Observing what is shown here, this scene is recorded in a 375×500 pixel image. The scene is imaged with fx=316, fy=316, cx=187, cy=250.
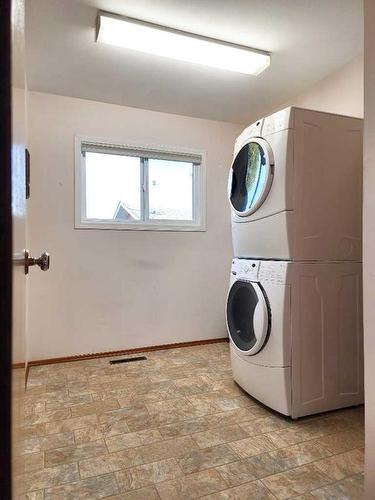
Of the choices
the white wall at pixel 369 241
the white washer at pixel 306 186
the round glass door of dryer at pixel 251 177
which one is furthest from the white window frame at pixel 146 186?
the white wall at pixel 369 241

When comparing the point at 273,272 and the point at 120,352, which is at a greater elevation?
the point at 273,272

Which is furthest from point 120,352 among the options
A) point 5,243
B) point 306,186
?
point 5,243

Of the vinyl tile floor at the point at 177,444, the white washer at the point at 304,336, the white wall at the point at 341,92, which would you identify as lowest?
the vinyl tile floor at the point at 177,444

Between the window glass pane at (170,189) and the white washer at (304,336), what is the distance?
142 cm

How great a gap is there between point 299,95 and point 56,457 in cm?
314

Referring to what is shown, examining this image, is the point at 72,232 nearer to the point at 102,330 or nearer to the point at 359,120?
the point at 102,330

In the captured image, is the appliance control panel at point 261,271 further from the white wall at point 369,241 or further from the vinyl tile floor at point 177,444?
the vinyl tile floor at point 177,444

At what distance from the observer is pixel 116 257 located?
119 inches

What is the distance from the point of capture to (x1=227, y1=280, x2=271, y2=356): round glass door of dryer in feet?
6.21

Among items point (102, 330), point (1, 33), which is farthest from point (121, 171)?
point (1, 33)

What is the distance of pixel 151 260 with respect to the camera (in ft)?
10.3

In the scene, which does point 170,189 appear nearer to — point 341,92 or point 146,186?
point 146,186

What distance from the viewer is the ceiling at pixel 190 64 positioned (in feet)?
5.74

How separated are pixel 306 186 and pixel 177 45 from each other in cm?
120
